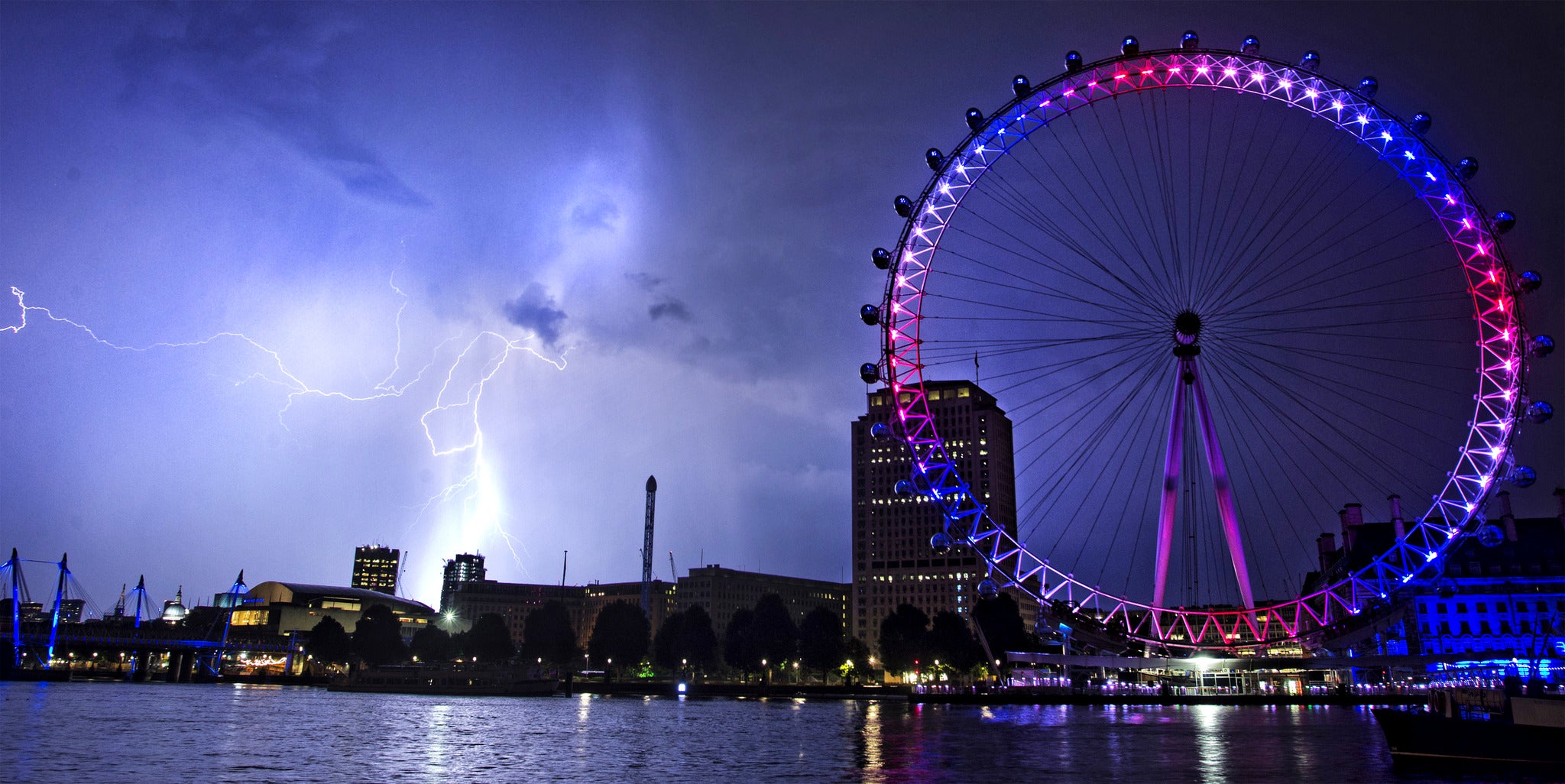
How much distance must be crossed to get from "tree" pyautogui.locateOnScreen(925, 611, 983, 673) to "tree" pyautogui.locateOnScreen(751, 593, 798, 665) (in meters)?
30.8

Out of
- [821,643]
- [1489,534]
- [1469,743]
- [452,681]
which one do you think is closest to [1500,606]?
[1489,534]

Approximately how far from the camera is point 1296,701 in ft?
440

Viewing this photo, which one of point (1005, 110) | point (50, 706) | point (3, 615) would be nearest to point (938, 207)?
point (1005, 110)

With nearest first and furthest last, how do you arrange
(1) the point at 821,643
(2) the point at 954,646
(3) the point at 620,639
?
(2) the point at 954,646, (1) the point at 821,643, (3) the point at 620,639

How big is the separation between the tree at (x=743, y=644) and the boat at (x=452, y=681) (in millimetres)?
32819

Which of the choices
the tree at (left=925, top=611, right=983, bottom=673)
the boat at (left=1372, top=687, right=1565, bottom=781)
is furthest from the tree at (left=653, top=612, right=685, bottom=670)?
the boat at (left=1372, top=687, right=1565, bottom=781)

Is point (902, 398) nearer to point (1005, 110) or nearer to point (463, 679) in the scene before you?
point (1005, 110)

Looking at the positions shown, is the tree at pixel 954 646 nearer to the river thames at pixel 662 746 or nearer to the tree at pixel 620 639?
the river thames at pixel 662 746

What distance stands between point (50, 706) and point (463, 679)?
76.5 metres

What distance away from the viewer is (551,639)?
192m

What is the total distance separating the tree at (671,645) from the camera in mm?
187875

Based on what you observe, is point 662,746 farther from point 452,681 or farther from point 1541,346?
point 452,681

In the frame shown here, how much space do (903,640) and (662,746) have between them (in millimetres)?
107188

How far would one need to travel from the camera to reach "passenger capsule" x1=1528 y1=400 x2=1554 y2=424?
2389 inches
